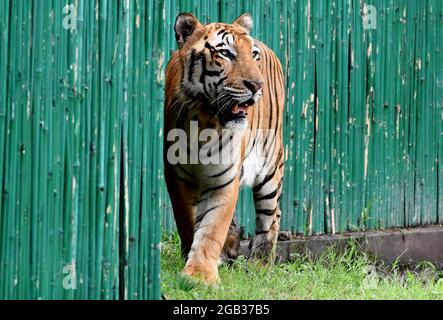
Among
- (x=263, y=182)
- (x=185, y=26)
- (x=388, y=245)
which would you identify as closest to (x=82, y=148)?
(x=185, y=26)

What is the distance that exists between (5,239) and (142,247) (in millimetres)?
777

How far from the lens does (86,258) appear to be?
4922 millimetres

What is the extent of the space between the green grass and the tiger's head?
1008 mm

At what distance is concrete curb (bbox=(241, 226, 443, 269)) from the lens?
8000 mm

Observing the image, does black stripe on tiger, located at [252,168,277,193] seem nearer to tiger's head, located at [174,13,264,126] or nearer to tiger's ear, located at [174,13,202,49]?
tiger's head, located at [174,13,264,126]

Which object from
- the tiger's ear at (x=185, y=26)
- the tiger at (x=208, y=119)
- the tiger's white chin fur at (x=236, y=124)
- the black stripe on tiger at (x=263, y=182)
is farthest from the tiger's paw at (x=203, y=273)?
the tiger's ear at (x=185, y=26)

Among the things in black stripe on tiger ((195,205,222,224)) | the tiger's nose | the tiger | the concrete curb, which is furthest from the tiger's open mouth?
the concrete curb

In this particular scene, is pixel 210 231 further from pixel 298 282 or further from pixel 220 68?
pixel 220 68

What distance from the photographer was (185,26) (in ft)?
21.8

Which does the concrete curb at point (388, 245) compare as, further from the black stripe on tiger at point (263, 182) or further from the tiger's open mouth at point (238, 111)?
the tiger's open mouth at point (238, 111)

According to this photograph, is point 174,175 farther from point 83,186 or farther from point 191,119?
point 83,186

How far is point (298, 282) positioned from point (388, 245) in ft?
6.81

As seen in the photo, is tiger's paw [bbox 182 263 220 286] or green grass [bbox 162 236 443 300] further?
tiger's paw [bbox 182 263 220 286]

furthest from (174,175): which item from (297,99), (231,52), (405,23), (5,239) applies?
(405,23)
